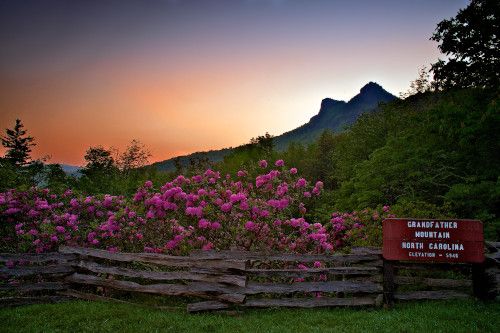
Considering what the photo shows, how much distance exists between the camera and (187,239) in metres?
9.84

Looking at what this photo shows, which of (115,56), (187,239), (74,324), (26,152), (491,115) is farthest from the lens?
(26,152)

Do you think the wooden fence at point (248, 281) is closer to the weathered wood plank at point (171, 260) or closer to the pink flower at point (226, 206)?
the weathered wood plank at point (171, 260)

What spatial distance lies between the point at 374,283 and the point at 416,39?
46.8 feet

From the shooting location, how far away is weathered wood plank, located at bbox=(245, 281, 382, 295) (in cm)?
823

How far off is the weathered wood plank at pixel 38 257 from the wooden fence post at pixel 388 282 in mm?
7169

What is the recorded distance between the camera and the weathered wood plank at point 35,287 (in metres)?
8.76

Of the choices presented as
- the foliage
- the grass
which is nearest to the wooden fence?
the grass

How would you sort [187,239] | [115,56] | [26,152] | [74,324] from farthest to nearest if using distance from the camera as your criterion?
1. [26,152]
2. [115,56]
3. [187,239]
4. [74,324]

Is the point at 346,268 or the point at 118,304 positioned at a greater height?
the point at 346,268

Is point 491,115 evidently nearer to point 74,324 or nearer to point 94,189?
point 74,324

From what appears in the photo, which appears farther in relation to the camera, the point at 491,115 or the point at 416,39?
the point at 416,39

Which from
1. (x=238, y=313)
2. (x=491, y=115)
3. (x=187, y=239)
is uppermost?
(x=491, y=115)

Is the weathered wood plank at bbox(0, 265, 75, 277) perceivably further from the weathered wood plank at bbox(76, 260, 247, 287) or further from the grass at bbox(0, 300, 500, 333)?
the grass at bbox(0, 300, 500, 333)

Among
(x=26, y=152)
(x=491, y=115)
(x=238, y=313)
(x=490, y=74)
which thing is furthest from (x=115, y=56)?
(x=26, y=152)
